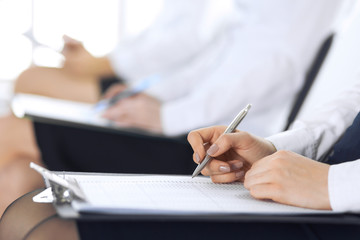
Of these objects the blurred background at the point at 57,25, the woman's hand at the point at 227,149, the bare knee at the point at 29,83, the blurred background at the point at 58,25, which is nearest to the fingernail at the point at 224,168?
the woman's hand at the point at 227,149

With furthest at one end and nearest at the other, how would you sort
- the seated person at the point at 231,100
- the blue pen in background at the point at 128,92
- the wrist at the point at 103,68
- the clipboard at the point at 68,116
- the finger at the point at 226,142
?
the wrist at the point at 103,68, the blue pen in background at the point at 128,92, the seated person at the point at 231,100, the clipboard at the point at 68,116, the finger at the point at 226,142

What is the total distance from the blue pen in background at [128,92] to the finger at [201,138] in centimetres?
97

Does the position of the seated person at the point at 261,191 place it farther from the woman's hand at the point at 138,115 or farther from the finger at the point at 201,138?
the woman's hand at the point at 138,115

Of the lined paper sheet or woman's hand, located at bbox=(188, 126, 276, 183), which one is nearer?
the lined paper sheet

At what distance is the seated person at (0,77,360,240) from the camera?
625 millimetres

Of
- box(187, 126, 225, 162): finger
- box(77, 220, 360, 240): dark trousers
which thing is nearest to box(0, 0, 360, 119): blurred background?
box(187, 126, 225, 162): finger

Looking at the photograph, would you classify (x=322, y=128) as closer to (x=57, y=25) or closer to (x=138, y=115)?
(x=138, y=115)

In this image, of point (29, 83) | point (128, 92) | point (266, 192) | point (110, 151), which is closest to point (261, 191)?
point (266, 192)

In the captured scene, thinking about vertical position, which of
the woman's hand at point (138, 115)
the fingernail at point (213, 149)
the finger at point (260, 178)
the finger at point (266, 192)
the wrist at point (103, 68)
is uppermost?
the fingernail at point (213, 149)

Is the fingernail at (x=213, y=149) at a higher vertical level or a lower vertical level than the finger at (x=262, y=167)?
higher

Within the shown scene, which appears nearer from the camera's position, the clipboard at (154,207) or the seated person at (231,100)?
the clipboard at (154,207)

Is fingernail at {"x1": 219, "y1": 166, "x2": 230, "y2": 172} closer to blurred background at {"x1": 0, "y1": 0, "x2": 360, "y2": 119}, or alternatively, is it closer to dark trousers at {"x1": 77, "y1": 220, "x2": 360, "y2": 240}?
dark trousers at {"x1": 77, "y1": 220, "x2": 360, "y2": 240}

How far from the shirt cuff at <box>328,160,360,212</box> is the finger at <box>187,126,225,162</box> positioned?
0.21 m

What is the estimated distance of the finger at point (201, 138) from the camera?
0.84 m
